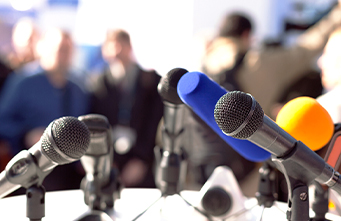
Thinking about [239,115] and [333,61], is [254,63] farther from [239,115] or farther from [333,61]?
[239,115]

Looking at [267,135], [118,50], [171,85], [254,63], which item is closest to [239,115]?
[267,135]

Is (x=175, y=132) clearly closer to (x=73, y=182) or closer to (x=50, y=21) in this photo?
(x=73, y=182)

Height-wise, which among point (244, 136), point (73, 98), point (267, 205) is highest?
point (244, 136)

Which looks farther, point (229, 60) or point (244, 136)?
point (229, 60)

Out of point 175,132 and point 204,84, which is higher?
point 204,84

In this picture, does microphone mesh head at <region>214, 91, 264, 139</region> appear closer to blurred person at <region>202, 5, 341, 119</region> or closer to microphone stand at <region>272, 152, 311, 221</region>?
microphone stand at <region>272, 152, 311, 221</region>

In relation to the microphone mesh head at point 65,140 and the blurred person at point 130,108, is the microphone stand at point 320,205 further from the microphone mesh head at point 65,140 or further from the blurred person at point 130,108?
the blurred person at point 130,108

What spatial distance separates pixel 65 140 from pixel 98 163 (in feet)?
0.75

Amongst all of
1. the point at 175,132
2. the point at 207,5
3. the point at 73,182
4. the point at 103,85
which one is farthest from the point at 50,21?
the point at 175,132

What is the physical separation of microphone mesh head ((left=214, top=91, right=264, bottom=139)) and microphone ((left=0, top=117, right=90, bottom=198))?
0.34 m

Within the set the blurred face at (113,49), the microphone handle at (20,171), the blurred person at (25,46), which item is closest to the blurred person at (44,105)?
the blurred face at (113,49)

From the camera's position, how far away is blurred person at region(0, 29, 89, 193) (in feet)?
7.80

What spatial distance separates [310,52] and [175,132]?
1741mm

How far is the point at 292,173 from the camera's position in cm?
80
